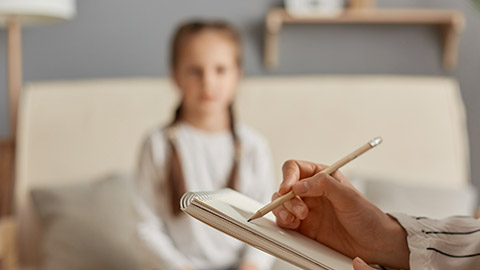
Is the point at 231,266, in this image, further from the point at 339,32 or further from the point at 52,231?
the point at 339,32

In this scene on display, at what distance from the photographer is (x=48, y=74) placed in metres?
2.94

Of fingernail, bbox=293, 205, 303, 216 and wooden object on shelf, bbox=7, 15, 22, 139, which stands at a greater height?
fingernail, bbox=293, 205, 303, 216

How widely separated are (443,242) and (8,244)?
1732 millimetres

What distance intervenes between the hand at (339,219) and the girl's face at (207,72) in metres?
1.12

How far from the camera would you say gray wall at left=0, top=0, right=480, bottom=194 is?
2934mm

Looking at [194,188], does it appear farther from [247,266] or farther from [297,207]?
[297,207]

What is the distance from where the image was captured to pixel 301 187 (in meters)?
0.72

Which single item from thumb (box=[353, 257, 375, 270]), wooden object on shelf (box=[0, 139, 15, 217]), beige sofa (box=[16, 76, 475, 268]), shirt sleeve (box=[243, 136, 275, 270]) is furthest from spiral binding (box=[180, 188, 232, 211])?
wooden object on shelf (box=[0, 139, 15, 217])

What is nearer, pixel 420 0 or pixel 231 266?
pixel 231 266

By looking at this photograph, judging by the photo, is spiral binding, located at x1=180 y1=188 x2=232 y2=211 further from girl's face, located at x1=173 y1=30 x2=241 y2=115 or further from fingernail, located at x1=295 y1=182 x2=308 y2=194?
girl's face, located at x1=173 y1=30 x2=241 y2=115

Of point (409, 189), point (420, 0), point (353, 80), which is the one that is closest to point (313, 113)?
point (353, 80)

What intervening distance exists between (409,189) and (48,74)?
1556 mm

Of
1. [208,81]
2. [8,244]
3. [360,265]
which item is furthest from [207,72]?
[360,265]

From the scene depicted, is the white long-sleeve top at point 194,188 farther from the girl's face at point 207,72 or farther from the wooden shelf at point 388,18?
the wooden shelf at point 388,18
